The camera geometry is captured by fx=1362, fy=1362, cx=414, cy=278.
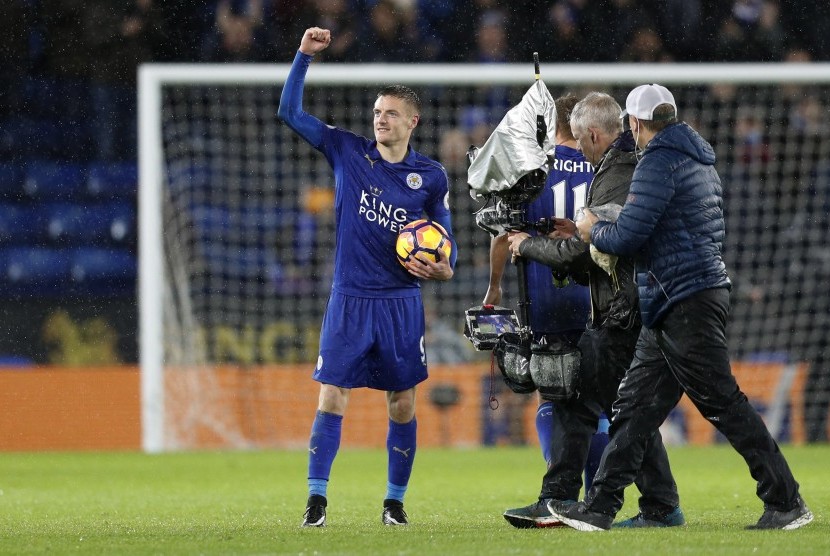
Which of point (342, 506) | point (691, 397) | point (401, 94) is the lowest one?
point (342, 506)

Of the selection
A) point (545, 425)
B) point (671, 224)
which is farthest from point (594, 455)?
point (671, 224)

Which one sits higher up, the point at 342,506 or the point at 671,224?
the point at 671,224

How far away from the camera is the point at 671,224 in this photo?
17.6ft

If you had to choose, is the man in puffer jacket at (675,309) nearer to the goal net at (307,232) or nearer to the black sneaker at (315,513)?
the black sneaker at (315,513)

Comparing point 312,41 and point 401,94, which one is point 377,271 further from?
point 312,41

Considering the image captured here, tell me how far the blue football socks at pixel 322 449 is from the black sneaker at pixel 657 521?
4.20ft

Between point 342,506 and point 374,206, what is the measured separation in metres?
1.77

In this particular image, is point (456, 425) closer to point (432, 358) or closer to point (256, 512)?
point (432, 358)

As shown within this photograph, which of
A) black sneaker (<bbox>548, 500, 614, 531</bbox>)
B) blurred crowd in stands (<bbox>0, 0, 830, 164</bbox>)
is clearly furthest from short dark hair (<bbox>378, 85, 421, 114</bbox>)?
blurred crowd in stands (<bbox>0, 0, 830, 164</bbox>)

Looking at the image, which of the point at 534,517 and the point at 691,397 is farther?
the point at 534,517

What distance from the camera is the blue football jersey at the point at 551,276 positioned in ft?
20.5

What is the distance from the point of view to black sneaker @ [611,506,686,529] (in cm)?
588

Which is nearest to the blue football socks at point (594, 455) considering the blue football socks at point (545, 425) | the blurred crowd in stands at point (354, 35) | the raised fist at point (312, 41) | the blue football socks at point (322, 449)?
the blue football socks at point (545, 425)

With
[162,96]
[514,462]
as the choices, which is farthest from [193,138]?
→ [514,462]
